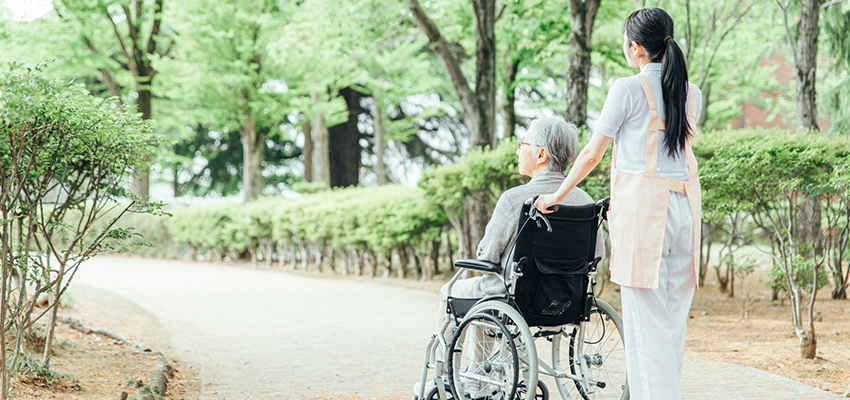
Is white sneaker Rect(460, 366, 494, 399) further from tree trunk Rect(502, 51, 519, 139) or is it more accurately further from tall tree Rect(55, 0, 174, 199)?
tall tree Rect(55, 0, 174, 199)

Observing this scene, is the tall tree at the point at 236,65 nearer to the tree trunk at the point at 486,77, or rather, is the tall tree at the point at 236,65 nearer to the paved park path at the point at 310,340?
the paved park path at the point at 310,340

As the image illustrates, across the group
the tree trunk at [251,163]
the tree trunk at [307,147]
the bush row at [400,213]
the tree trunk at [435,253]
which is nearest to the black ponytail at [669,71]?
the bush row at [400,213]

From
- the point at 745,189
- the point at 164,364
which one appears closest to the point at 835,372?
the point at 745,189

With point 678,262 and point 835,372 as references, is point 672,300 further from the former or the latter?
point 835,372

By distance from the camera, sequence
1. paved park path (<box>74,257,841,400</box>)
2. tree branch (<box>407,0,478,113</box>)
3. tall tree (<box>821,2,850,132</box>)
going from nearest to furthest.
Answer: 1. paved park path (<box>74,257,841,400</box>)
2. tall tree (<box>821,2,850,132</box>)
3. tree branch (<box>407,0,478,113</box>)

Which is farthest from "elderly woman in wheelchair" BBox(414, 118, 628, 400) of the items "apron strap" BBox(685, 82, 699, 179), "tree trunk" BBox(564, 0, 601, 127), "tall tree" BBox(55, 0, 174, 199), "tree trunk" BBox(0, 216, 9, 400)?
"tall tree" BBox(55, 0, 174, 199)

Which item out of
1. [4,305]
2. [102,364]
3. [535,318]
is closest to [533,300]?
[535,318]

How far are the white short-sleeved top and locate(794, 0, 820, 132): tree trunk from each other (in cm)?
717

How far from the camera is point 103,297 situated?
31.2 feet

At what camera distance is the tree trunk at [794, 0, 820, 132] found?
8.83 metres

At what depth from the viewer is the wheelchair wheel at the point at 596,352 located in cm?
326

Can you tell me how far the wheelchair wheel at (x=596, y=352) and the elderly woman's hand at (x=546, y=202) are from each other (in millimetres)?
605

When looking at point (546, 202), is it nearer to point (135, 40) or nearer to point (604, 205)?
point (604, 205)

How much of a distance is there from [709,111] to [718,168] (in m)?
13.0
